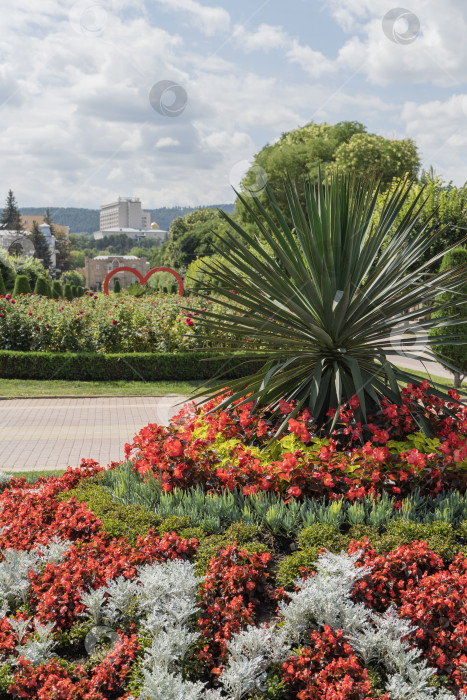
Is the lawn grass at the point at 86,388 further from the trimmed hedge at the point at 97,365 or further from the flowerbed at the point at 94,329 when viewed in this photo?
the flowerbed at the point at 94,329

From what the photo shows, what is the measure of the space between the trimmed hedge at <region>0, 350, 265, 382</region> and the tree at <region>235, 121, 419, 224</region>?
19051mm

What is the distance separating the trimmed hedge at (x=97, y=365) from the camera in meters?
12.5

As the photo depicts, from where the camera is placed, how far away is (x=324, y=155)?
38.9 m

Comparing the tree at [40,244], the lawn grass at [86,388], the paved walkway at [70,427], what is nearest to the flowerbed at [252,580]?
the paved walkway at [70,427]

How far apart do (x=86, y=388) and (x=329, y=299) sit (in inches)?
326

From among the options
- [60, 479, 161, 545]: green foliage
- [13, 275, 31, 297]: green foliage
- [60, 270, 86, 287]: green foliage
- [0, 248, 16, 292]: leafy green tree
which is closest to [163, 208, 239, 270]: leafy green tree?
[60, 270, 86, 287]: green foliage

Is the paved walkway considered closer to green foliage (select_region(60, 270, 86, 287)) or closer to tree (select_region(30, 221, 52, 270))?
tree (select_region(30, 221, 52, 270))

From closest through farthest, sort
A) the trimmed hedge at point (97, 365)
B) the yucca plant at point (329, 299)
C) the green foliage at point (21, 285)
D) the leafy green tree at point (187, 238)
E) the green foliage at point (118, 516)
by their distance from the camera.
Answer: the green foliage at point (118, 516)
the yucca plant at point (329, 299)
the trimmed hedge at point (97, 365)
the green foliage at point (21, 285)
the leafy green tree at point (187, 238)

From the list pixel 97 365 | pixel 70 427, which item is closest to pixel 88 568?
pixel 70 427

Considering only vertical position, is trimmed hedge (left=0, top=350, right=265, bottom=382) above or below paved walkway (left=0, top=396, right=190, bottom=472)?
above

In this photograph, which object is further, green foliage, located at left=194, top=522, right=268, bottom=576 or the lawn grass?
the lawn grass

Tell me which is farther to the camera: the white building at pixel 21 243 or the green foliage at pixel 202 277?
the white building at pixel 21 243

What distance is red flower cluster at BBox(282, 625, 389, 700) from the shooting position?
7.74ft

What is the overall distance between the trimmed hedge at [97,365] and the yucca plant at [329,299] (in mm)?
7844
